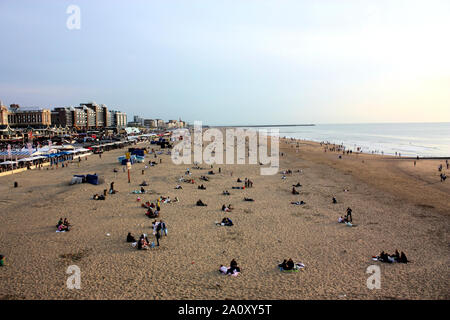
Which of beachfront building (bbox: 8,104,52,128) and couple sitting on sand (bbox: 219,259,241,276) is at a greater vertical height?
beachfront building (bbox: 8,104,52,128)

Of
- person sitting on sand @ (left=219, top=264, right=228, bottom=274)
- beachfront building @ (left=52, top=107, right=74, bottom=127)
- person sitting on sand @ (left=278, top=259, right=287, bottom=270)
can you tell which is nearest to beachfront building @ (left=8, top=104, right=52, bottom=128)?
beachfront building @ (left=52, top=107, right=74, bottom=127)

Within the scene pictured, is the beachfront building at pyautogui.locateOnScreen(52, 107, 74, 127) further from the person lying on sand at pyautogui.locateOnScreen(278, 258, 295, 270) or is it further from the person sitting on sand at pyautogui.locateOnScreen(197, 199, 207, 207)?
the person lying on sand at pyautogui.locateOnScreen(278, 258, 295, 270)

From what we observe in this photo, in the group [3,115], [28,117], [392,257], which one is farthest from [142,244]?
[28,117]

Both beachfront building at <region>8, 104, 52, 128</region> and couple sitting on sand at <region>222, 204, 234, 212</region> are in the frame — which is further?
beachfront building at <region>8, 104, 52, 128</region>

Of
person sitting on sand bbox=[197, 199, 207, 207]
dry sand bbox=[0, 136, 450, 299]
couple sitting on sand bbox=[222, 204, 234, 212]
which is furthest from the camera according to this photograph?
person sitting on sand bbox=[197, 199, 207, 207]

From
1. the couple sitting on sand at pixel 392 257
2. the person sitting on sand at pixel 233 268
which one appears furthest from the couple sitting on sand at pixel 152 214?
the couple sitting on sand at pixel 392 257

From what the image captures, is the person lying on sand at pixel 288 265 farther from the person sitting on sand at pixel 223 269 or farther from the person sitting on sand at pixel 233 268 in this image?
the person sitting on sand at pixel 223 269

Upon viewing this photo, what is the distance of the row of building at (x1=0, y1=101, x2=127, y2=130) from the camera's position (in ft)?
276

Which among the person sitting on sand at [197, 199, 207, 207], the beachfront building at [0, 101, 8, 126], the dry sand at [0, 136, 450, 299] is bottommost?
the dry sand at [0, 136, 450, 299]

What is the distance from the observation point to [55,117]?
10219 cm
